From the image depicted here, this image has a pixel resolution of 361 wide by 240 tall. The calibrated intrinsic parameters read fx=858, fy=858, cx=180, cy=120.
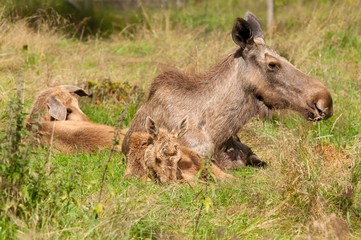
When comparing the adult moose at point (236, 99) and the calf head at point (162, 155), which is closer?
the calf head at point (162, 155)

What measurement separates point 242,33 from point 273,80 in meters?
0.62

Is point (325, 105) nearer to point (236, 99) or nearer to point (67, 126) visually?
point (236, 99)

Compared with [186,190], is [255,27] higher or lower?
higher

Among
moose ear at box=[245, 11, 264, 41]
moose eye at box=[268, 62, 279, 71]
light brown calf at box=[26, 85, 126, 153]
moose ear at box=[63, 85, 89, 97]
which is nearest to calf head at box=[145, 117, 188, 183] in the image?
light brown calf at box=[26, 85, 126, 153]

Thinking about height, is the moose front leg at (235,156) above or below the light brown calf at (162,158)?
below

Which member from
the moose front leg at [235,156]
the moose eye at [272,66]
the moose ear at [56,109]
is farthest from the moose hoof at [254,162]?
the moose ear at [56,109]

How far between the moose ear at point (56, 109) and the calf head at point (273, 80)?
116 inches

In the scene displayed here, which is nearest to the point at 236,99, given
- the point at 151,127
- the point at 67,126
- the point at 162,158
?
the point at 151,127

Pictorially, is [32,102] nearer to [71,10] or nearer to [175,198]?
[175,198]

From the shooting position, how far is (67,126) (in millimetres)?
10711

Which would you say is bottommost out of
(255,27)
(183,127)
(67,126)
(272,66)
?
(67,126)

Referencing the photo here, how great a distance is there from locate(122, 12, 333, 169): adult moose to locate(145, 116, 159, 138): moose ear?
35.6 inches

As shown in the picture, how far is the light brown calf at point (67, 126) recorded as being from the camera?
10.2m

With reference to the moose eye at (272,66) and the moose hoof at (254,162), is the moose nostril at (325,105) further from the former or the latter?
the moose hoof at (254,162)
